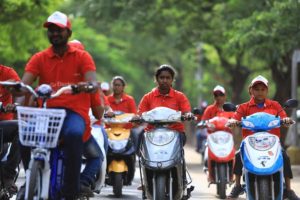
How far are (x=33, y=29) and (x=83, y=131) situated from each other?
628 inches

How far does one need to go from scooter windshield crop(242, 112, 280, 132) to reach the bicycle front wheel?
113 inches

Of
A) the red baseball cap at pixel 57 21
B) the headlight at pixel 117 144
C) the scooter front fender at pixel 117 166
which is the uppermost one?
the red baseball cap at pixel 57 21

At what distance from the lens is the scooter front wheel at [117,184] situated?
14.0 m

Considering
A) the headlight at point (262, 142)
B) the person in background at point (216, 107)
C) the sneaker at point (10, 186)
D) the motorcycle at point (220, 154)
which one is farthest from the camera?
the person in background at point (216, 107)

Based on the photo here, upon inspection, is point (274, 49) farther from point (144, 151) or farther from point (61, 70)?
point (61, 70)

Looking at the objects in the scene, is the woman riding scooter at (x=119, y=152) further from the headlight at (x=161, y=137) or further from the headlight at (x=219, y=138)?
the headlight at (x=161, y=137)

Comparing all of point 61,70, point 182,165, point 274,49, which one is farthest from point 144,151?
point 274,49

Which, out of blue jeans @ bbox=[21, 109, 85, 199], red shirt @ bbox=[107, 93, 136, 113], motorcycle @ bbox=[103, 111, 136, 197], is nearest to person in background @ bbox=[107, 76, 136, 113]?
red shirt @ bbox=[107, 93, 136, 113]

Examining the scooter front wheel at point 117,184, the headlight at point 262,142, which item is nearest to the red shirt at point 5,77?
the headlight at point 262,142

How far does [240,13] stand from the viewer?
1011 inches

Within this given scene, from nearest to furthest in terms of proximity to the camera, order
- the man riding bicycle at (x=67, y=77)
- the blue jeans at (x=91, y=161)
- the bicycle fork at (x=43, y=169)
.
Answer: the bicycle fork at (x=43, y=169) < the man riding bicycle at (x=67, y=77) < the blue jeans at (x=91, y=161)

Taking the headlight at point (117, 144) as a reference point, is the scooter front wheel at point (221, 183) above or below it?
below

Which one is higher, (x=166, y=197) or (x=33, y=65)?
(x=33, y=65)

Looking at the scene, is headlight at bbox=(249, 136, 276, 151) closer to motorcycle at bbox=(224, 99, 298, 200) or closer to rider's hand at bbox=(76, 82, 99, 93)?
motorcycle at bbox=(224, 99, 298, 200)
